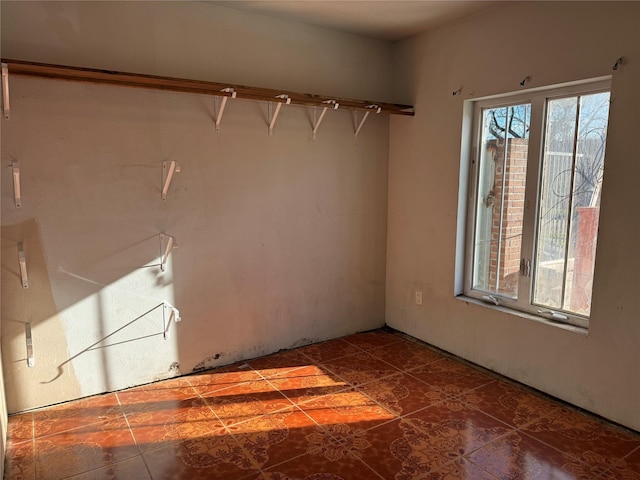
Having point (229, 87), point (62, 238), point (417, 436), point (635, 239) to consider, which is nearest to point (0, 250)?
point (62, 238)

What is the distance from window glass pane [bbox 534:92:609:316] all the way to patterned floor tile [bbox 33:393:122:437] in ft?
8.62

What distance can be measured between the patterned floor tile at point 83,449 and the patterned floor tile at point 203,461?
0.16 meters

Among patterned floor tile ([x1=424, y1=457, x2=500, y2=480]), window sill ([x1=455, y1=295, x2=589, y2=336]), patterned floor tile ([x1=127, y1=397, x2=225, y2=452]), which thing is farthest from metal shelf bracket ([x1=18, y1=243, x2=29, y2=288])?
window sill ([x1=455, y1=295, x2=589, y2=336])

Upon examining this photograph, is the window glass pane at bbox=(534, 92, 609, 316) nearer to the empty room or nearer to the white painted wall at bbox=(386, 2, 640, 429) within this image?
the empty room

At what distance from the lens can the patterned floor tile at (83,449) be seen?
6.78 feet

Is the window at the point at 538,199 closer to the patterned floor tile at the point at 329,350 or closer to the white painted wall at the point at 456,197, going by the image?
the white painted wall at the point at 456,197

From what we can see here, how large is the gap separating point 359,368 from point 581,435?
1.33 metres

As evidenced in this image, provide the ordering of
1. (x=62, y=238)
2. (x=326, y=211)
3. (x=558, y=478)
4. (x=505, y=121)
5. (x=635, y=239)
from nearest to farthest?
(x=558, y=478)
(x=635, y=239)
(x=62, y=238)
(x=505, y=121)
(x=326, y=211)

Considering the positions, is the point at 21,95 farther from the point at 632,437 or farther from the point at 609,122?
the point at 632,437

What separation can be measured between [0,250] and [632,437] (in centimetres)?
337

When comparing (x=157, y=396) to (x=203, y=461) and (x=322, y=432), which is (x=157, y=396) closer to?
(x=203, y=461)

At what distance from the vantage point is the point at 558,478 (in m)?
2.00

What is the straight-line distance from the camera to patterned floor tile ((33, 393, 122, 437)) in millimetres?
2387

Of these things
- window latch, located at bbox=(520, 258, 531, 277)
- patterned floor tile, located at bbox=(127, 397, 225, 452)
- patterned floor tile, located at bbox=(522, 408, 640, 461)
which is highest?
window latch, located at bbox=(520, 258, 531, 277)
